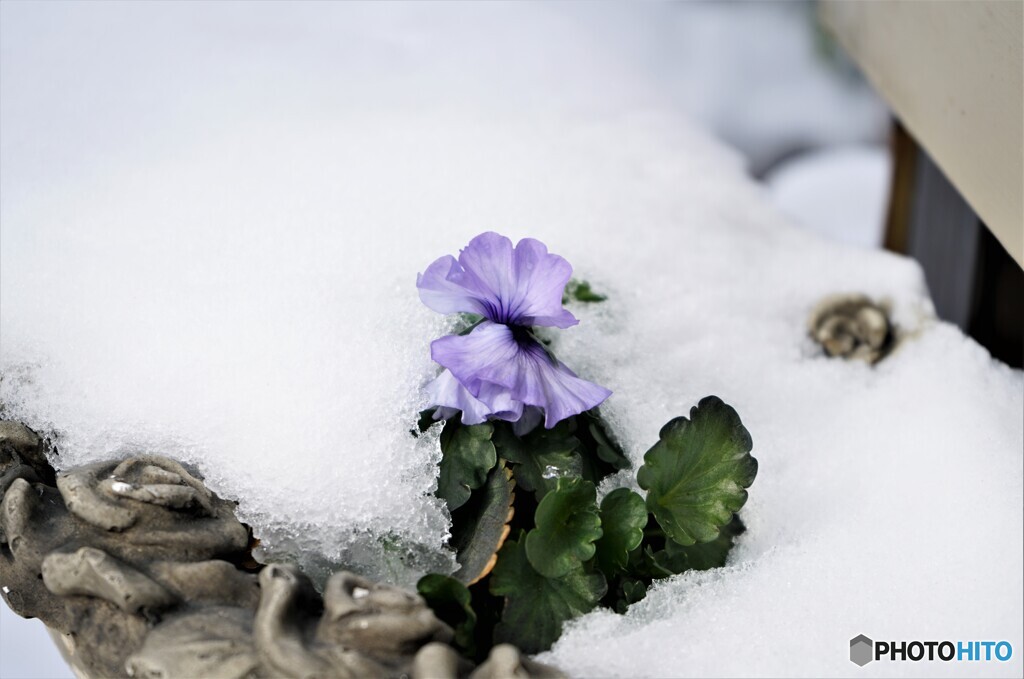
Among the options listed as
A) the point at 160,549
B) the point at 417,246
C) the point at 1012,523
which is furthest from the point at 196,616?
the point at 1012,523

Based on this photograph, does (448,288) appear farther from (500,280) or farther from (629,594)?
(629,594)

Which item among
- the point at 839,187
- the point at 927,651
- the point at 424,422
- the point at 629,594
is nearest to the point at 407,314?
the point at 424,422

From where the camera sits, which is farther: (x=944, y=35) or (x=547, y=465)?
(x=944, y=35)

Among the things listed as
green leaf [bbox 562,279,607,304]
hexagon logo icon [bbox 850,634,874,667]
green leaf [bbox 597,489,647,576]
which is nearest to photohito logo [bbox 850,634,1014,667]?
hexagon logo icon [bbox 850,634,874,667]

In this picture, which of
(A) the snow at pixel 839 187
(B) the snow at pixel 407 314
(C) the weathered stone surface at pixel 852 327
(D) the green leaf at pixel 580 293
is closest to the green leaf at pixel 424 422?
(B) the snow at pixel 407 314

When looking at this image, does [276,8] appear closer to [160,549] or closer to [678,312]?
[678,312]

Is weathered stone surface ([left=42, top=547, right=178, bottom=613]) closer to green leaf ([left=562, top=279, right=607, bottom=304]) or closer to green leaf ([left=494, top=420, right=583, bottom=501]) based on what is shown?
green leaf ([left=494, top=420, right=583, bottom=501])

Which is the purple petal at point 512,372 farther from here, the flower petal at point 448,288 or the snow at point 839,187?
the snow at point 839,187
